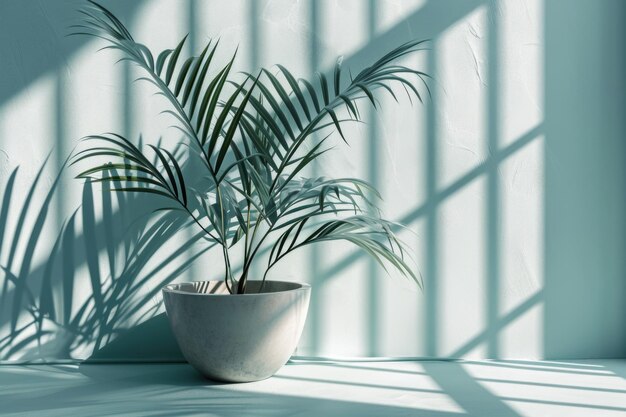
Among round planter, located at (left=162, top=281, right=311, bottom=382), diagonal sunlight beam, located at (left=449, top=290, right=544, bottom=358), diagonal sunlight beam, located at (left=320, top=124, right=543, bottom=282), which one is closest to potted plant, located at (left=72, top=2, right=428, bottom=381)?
round planter, located at (left=162, top=281, right=311, bottom=382)

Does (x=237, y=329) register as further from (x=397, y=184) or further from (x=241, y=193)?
(x=397, y=184)

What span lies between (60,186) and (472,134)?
41.7 inches

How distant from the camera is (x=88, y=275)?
1.72m

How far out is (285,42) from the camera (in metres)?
1.74

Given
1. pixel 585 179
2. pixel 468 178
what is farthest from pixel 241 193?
pixel 585 179

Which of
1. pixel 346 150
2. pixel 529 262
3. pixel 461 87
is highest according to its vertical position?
pixel 461 87

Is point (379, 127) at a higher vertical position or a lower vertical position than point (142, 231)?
higher

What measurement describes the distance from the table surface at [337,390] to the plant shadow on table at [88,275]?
0.20ft

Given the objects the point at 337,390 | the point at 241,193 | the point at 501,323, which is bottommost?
the point at 337,390

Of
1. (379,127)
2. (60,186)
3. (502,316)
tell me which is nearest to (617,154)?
(502,316)

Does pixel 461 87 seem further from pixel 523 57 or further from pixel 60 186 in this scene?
pixel 60 186

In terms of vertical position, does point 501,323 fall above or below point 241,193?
below

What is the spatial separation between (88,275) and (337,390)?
2.30 ft

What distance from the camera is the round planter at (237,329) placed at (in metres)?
1.44
